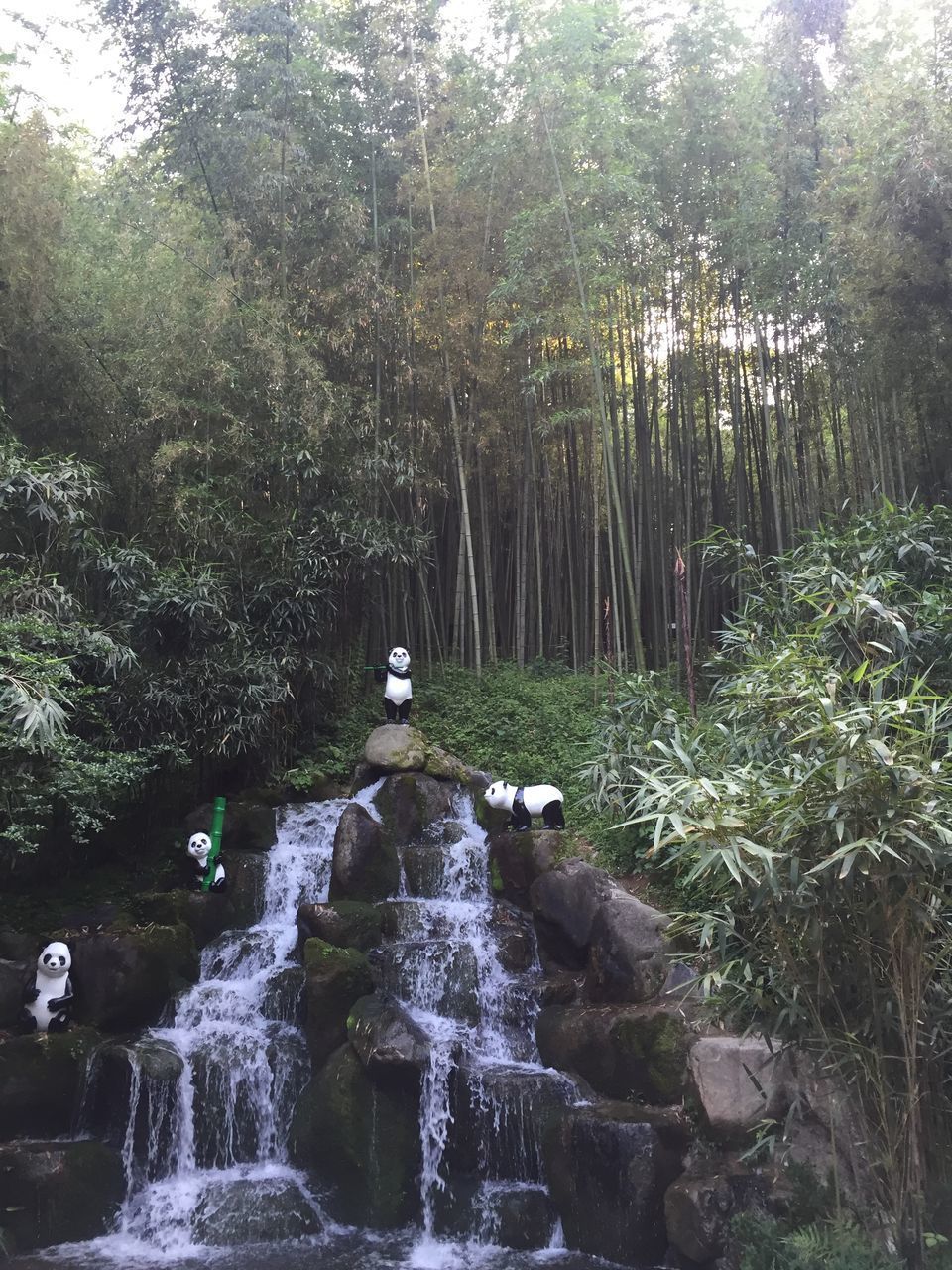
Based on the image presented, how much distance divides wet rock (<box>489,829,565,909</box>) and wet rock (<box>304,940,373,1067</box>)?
1.29 meters

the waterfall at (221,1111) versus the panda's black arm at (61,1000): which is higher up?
the panda's black arm at (61,1000)

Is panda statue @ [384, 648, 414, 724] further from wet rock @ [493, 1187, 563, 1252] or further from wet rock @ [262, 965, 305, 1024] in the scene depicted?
wet rock @ [493, 1187, 563, 1252]

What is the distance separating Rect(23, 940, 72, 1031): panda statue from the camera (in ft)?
16.6

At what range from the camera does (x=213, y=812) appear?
21.6 feet

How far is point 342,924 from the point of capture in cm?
556

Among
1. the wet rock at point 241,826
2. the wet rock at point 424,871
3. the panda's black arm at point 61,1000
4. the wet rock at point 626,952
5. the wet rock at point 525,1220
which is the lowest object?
the wet rock at point 525,1220

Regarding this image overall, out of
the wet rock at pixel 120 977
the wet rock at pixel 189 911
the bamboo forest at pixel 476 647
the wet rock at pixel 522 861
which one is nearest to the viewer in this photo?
the bamboo forest at pixel 476 647

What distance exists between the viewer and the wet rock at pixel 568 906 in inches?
211

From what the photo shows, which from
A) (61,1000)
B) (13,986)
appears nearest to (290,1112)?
(61,1000)

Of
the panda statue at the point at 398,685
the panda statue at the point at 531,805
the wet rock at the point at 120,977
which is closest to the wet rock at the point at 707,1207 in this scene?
the panda statue at the point at 531,805

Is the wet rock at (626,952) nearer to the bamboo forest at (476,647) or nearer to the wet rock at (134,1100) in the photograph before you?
the bamboo forest at (476,647)

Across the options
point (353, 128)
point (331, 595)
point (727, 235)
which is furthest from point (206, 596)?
point (727, 235)

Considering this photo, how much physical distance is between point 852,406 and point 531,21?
422 cm

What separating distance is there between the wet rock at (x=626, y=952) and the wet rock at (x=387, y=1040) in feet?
3.29
